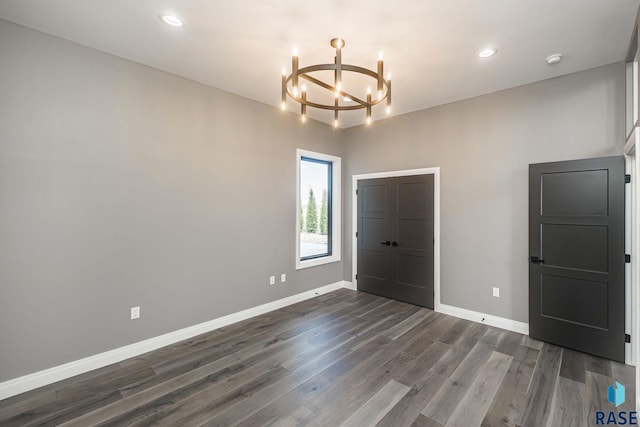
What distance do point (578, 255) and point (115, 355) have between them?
4.99 meters

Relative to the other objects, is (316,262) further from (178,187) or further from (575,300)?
(575,300)

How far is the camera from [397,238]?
4.80m

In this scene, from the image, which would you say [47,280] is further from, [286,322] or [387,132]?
[387,132]

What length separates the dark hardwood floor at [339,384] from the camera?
2152mm

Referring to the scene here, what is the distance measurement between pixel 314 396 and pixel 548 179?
11.2 ft

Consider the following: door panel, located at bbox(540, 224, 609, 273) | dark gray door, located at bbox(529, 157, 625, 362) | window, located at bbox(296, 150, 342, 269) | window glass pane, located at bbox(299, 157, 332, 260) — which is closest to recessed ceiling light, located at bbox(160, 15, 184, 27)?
window, located at bbox(296, 150, 342, 269)

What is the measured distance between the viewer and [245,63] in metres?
3.11

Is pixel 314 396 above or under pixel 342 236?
under

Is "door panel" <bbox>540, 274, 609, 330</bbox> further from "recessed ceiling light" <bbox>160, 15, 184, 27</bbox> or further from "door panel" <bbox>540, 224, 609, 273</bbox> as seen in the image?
"recessed ceiling light" <bbox>160, 15, 184, 27</bbox>

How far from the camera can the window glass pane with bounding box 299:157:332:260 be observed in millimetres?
5160

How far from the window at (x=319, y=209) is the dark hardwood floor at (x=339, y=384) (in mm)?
1800

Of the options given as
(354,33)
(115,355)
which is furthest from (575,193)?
(115,355)

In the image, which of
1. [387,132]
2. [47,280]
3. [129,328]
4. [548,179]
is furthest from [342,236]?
[47,280]

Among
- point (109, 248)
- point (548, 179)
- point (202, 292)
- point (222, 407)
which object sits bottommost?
point (222, 407)
